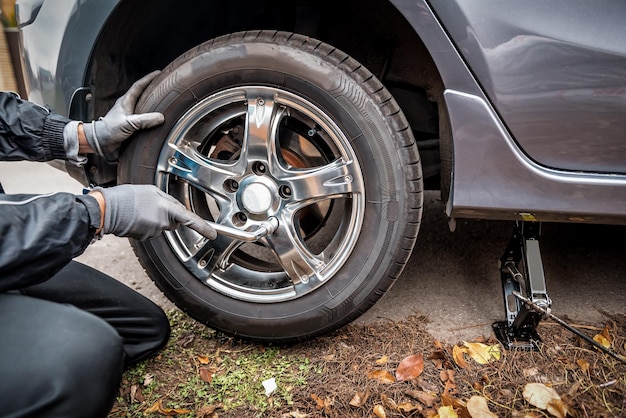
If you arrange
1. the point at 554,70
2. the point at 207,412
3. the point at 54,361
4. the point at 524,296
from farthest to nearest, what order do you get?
the point at 524,296, the point at 207,412, the point at 554,70, the point at 54,361

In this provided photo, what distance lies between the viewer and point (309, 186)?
1612 millimetres

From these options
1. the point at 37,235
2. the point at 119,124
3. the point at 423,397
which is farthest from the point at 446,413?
the point at 119,124

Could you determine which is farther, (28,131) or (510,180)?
(28,131)

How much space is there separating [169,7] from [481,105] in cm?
119

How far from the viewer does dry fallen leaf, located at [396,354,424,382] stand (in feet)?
5.26

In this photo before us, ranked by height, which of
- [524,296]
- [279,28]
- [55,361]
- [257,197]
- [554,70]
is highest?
[279,28]

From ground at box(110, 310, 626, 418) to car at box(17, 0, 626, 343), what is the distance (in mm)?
122

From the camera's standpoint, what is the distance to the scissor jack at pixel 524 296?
1612mm

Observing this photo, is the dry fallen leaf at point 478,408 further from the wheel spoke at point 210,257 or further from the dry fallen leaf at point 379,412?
the wheel spoke at point 210,257

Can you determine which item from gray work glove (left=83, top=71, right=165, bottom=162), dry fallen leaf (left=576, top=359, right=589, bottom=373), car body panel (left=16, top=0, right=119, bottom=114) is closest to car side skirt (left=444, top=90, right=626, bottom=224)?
dry fallen leaf (left=576, top=359, right=589, bottom=373)

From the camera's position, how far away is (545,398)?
4.83 feet

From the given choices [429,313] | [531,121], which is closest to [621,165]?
[531,121]

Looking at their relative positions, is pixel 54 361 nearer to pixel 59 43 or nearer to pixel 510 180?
pixel 59 43

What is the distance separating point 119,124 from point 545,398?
163 cm
